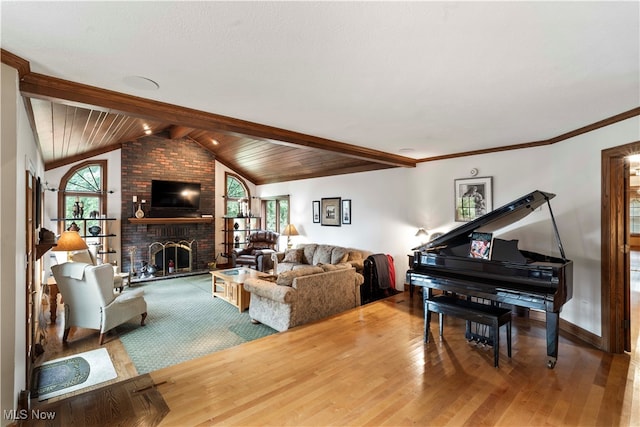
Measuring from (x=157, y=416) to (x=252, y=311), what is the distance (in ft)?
7.43

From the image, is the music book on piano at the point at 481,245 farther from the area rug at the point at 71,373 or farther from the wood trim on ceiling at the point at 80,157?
the wood trim on ceiling at the point at 80,157

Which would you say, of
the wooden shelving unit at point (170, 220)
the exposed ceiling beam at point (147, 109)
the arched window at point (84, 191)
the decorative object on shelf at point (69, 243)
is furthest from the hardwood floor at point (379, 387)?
the arched window at point (84, 191)

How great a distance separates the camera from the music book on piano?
3367 millimetres

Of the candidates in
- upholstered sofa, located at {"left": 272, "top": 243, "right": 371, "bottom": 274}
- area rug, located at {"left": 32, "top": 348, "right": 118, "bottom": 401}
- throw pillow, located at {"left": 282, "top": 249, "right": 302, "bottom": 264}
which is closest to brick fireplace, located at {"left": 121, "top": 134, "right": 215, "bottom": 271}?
upholstered sofa, located at {"left": 272, "top": 243, "right": 371, "bottom": 274}

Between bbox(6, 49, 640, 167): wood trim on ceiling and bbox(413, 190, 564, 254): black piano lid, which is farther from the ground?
bbox(6, 49, 640, 167): wood trim on ceiling

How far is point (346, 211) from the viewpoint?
7.12m

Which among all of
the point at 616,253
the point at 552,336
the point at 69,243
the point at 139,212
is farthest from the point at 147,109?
the point at 139,212

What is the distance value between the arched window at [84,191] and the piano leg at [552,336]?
8.21m

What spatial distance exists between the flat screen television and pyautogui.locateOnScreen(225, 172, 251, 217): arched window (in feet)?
3.42

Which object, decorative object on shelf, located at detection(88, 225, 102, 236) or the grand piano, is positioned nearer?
the grand piano

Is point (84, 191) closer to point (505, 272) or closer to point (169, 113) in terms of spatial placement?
point (169, 113)

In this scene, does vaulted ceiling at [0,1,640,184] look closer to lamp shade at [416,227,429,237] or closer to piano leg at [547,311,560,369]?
piano leg at [547,311,560,369]

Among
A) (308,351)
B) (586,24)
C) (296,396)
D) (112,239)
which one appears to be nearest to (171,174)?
(112,239)

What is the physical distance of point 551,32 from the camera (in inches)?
66.4
